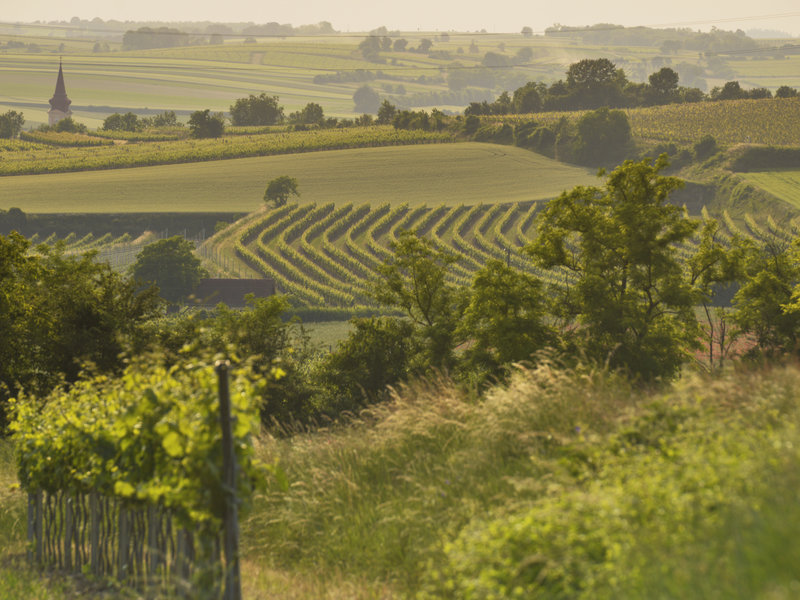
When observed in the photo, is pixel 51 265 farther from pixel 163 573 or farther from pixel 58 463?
pixel 163 573

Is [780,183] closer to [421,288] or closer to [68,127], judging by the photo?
[421,288]

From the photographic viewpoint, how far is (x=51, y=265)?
23328 millimetres

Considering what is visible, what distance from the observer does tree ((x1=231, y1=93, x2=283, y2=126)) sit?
16488cm

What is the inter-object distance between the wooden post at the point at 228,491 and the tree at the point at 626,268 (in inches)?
600

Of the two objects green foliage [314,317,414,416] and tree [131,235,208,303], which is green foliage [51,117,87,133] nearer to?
tree [131,235,208,303]

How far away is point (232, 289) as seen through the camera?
242ft

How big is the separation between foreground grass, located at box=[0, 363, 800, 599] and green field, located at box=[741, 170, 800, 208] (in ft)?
319

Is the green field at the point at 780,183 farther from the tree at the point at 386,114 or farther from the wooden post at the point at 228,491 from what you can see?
the wooden post at the point at 228,491

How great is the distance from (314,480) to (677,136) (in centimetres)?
13503

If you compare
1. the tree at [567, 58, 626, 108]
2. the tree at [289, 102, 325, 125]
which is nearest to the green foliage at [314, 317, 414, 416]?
the tree at [289, 102, 325, 125]

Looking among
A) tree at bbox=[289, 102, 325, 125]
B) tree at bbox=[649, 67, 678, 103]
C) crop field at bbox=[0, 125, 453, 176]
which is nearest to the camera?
crop field at bbox=[0, 125, 453, 176]

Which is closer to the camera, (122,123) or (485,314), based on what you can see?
(485,314)

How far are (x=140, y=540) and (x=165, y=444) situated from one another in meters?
2.46

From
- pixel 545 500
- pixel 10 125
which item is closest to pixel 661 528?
pixel 545 500
